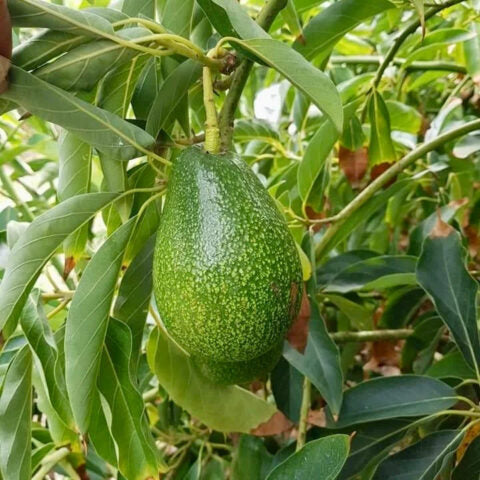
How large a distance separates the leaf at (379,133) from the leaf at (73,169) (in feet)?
1.67

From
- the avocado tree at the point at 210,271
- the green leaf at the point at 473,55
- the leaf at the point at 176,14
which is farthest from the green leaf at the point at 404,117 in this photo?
the leaf at the point at 176,14

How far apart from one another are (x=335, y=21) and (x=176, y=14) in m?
0.22

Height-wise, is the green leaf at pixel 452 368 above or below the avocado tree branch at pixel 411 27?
below

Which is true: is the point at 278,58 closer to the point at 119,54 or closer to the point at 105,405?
the point at 119,54

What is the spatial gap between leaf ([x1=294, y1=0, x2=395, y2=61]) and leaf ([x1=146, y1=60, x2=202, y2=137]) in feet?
0.63

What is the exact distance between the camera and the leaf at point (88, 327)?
589 mm

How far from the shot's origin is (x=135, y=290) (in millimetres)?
710

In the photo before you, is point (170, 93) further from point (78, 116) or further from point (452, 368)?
point (452, 368)

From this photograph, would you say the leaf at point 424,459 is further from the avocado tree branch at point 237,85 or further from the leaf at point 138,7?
the leaf at point 138,7

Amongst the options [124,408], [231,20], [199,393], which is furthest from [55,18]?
[199,393]

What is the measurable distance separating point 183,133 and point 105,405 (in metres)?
0.31

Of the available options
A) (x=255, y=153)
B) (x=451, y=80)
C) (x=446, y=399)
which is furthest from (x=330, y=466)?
(x=451, y=80)

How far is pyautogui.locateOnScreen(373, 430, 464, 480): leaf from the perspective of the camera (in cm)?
71

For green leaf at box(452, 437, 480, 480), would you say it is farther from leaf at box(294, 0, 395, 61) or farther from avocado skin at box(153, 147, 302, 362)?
leaf at box(294, 0, 395, 61)
